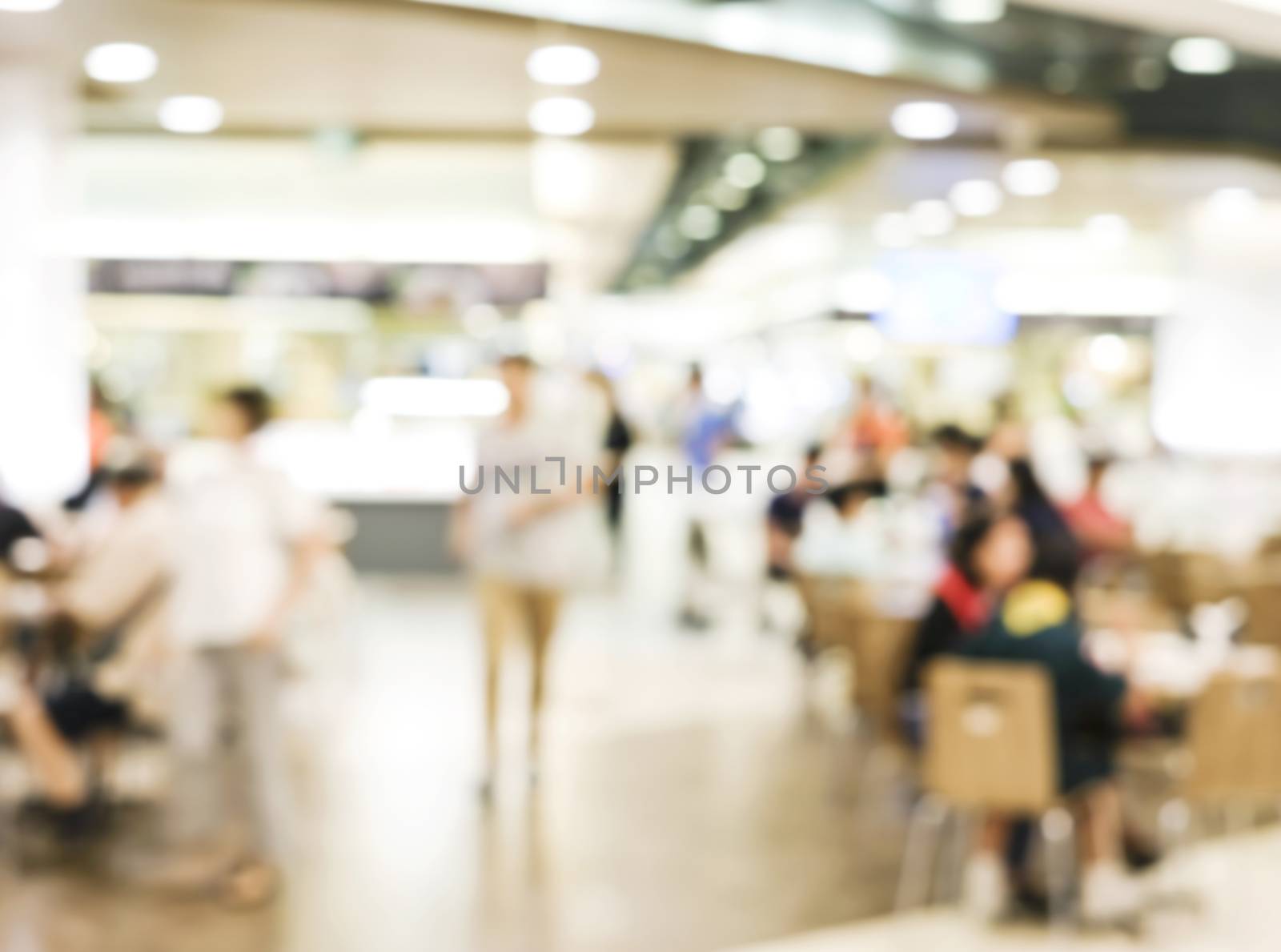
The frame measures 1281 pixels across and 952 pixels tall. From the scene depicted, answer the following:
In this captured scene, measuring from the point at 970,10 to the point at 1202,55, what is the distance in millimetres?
1864

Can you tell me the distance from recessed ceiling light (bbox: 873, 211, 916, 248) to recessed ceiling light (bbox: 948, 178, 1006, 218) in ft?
2.13

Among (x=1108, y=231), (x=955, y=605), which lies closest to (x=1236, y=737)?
(x=955, y=605)

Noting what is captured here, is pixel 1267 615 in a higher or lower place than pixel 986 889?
higher

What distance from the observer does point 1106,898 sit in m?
4.54

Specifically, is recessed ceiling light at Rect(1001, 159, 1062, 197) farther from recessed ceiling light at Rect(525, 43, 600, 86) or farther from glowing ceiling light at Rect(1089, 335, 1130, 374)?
glowing ceiling light at Rect(1089, 335, 1130, 374)

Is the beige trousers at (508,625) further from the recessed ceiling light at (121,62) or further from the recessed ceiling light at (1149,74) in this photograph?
the recessed ceiling light at (1149,74)

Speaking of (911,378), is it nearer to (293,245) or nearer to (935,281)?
(935,281)

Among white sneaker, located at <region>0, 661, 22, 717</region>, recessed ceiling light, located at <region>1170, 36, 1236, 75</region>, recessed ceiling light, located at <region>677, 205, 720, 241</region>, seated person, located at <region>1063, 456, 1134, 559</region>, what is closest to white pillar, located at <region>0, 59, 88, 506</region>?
→ white sneaker, located at <region>0, 661, 22, 717</region>

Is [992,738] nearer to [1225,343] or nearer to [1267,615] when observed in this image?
[1267,615]

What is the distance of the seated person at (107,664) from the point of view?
5.00 metres

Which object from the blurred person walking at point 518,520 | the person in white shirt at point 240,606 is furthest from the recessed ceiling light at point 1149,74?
the person in white shirt at point 240,606

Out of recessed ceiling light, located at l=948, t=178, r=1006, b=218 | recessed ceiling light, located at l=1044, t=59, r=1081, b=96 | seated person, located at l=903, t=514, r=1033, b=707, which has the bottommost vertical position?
seated person, located at l=903, t=514, r=1033, b=707

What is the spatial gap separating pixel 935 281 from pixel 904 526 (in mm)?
4307

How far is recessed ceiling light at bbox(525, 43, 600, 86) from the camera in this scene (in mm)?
7207
